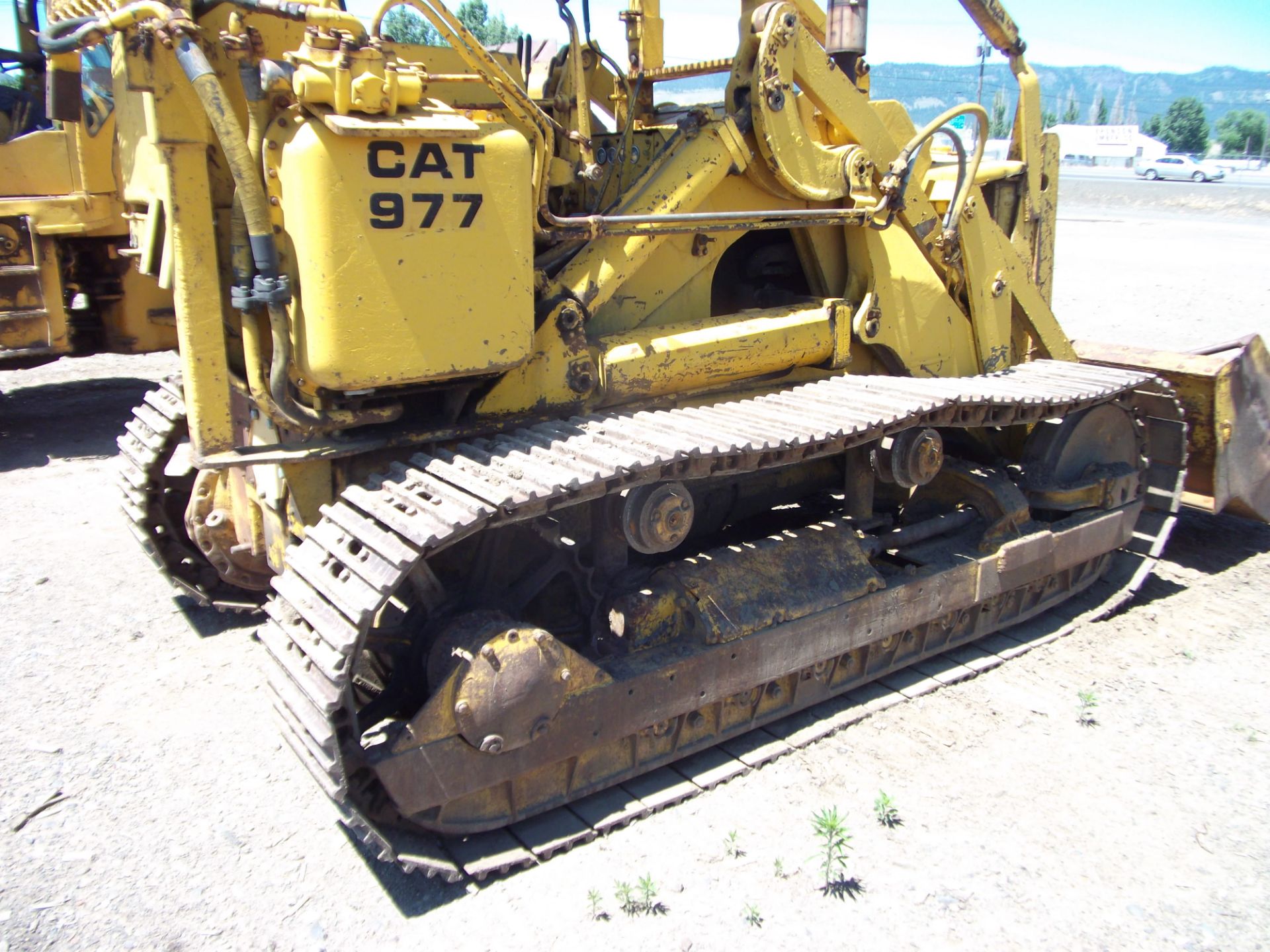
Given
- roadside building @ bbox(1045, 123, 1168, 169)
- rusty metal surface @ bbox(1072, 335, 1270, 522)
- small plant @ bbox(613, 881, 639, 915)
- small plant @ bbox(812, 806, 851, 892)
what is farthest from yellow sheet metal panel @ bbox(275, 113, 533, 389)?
roadside building @ bbox(1045, 123, 1168, 169)

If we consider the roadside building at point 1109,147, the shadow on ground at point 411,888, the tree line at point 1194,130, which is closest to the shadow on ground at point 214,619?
the shadow on ground at point 411,888

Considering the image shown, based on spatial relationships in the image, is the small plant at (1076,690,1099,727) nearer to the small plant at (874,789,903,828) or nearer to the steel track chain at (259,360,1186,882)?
the small plant at (874,789,903,828)

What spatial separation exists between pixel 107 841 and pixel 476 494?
175 cm

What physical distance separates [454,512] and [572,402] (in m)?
0.98

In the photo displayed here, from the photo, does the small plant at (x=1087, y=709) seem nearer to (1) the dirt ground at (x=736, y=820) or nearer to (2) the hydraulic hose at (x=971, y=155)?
(1) the dirt ground at (x=736, y=820)

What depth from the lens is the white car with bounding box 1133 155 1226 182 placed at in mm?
44781

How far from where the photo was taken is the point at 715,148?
4133 millimetres

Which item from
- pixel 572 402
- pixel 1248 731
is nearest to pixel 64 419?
pixel 572 402

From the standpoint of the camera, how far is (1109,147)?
240 ft

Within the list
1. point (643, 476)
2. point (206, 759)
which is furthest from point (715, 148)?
point (206, 759)

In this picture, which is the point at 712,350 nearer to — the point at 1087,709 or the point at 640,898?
the point at 640,898

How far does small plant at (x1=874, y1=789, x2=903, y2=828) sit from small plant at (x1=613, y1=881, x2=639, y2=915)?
3.01 ft

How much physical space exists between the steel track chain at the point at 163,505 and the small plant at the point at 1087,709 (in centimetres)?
372

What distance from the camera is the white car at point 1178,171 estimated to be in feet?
147
